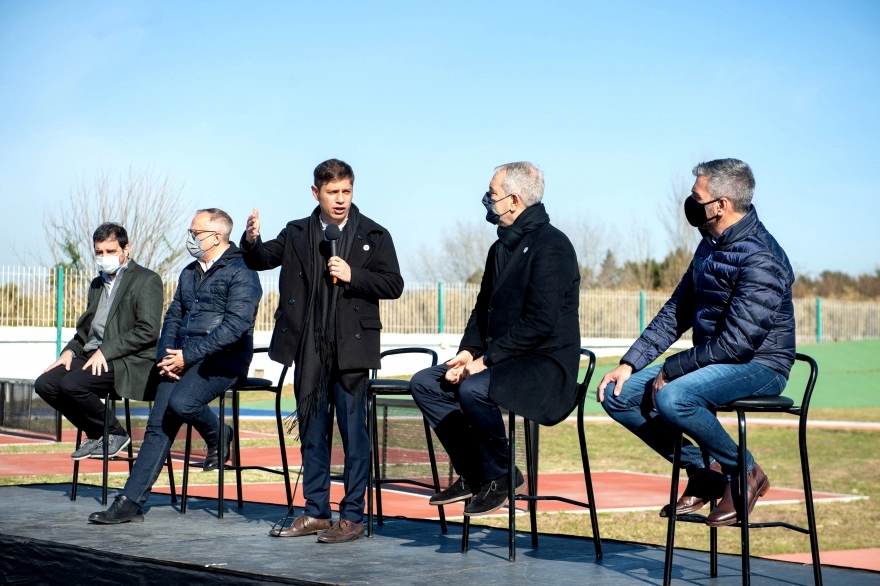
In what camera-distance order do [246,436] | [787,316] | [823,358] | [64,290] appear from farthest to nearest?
[823,358] < [64,290] < [246,436] < [787,316]

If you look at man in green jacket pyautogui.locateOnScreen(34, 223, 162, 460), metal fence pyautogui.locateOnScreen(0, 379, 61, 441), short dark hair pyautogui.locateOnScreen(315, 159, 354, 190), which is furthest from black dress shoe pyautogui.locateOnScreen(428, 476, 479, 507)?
metal fence pyautogui.locateOnScreen(0, 379, 61, 441)

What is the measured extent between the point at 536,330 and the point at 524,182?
2.52 ft

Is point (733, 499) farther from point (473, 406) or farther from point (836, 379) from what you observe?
point (836, 379)

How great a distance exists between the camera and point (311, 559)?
5172 mm

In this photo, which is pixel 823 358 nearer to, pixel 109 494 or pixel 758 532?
pixel 758 532

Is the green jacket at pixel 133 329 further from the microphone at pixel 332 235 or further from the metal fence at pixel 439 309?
the metal fence at pixel 439 309

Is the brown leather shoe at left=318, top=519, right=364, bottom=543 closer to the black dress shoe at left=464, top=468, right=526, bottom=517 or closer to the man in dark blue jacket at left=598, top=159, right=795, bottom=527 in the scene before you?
the black dress shoe at left=464, top=468, right=526, bottom=517

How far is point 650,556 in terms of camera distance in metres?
5.37

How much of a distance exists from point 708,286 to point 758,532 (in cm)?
659

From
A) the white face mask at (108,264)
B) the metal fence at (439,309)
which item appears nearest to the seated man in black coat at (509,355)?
the white face mask at (108,264)

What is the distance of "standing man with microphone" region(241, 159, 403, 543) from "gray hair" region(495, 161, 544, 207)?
0.94m

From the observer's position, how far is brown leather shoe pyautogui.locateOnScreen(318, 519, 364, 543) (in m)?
5.70

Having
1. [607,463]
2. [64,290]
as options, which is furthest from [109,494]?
[64,290]

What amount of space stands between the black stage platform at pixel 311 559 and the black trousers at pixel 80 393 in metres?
0.86
